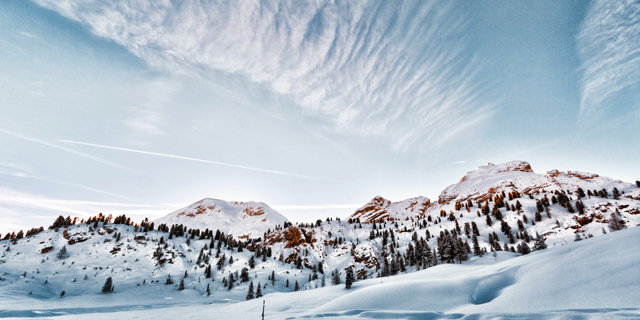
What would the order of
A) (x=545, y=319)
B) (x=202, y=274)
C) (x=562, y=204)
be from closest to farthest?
(x=545, y=319)
(x=202, y=274)
(x=562, y=204)

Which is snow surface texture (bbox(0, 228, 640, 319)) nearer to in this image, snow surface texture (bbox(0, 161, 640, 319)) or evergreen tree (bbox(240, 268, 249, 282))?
snow surface texture (bbox(0, 161, 640, 319))

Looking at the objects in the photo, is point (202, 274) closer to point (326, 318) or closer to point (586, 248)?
point (326, 318)

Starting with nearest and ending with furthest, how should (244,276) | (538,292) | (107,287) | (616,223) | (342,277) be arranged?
(538,292)
(107,287)
(616,223)
(244,276)
(342,277)

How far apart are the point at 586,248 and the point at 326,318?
2503cm

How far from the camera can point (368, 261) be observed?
578ft

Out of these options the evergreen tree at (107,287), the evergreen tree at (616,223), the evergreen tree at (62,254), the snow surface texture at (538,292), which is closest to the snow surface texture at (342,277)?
the snow surface texture at (538,292)

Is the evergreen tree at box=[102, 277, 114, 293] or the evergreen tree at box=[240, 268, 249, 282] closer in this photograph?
the evergreen tree at box=[102, 277, 114, 293]

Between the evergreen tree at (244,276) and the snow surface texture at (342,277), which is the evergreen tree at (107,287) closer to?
the snow surface texture at (342,277)

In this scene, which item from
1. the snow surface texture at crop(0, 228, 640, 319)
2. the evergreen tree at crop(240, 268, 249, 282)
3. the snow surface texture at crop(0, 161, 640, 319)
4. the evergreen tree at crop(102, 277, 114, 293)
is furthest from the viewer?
the evergreen tree at crop(240, 268, 249, 282)

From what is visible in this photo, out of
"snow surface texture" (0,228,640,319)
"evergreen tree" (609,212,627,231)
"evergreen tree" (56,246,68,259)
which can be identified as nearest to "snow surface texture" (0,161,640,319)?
"snow surface texture" (0,228,640,319)

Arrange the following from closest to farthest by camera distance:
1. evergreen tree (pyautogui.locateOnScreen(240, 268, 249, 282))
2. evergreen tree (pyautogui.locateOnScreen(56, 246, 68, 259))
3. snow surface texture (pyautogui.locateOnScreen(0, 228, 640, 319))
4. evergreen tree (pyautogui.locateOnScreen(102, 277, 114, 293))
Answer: snow surface texture (pyautogui.locateOnScreen(0, 228, 640, 319)), evergreen tree (pyautogui.locateOnScreen(102, 277, 114, 293)), evergreen tree (pyautogui.locateOnScreen(240, 268, 249, 282)), evergreen tree (pyautogui.locateOnScreen(56, 246, 68, 259))

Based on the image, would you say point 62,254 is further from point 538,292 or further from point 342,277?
point 538,292

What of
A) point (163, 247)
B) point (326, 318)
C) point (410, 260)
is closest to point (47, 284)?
point (163, 247)

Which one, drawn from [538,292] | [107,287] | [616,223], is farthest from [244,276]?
[616,223]
